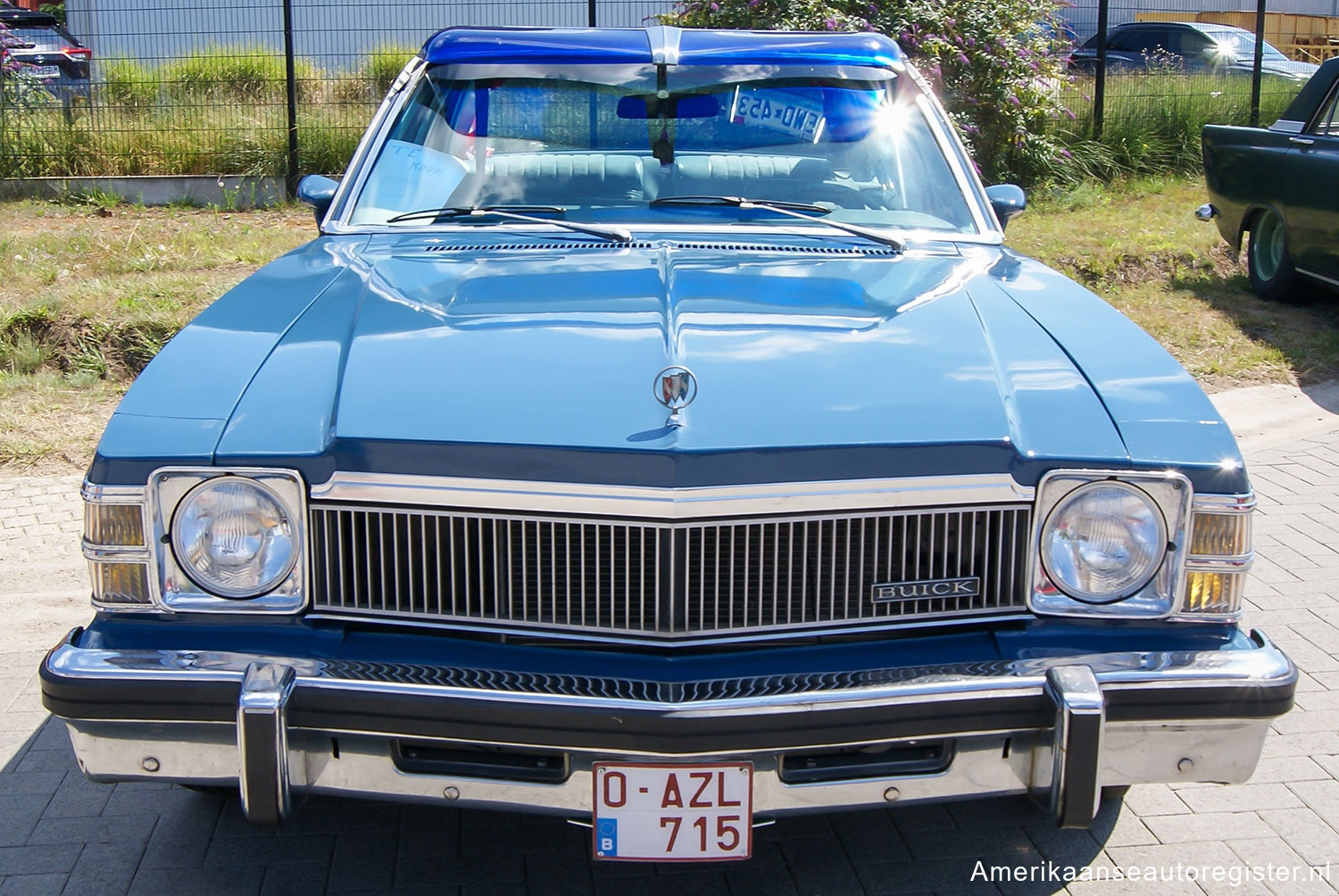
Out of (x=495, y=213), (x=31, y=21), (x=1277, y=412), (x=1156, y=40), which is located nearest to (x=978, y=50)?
(x=1277, y=412)

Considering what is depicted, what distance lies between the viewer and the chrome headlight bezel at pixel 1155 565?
2.40 meters

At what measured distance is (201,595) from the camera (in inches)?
96.1

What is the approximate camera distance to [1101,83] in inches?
466

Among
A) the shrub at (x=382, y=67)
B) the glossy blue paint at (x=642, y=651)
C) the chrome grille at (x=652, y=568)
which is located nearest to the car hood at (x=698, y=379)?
the chrome grille at (x=652, y=568)

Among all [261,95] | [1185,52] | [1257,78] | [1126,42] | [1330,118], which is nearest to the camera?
[1330,118]

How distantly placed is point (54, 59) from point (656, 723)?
534 inches

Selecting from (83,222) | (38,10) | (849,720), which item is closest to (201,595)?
(849,720)

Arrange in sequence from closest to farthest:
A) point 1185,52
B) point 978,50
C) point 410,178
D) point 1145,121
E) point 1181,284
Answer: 1. point 410,178
2. point 1181,284
3. point 978,50
4. point 1145,121
5. point 1185,52

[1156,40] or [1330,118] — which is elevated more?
[1156,40]

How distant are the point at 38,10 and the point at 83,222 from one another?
38.3 ft

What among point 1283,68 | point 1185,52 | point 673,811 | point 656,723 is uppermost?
point 1185,52

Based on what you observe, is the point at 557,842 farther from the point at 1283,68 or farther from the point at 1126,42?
the point at 1126,42

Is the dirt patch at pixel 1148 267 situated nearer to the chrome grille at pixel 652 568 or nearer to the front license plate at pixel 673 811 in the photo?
the chrome grille at pixel 652 568

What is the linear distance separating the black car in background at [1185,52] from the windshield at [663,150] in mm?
8890
